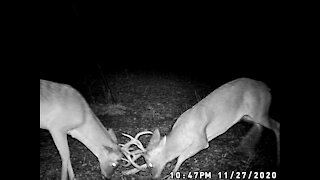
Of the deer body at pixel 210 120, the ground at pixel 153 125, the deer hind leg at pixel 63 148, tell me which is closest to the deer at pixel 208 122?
the deer body at pixel 210 120

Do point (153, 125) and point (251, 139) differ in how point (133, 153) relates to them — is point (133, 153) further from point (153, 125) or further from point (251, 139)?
point (251, 139)

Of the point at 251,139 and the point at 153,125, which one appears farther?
the point at 153,125

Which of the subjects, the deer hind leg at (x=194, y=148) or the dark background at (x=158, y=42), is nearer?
the deer hind leg at (x=194, y=148)

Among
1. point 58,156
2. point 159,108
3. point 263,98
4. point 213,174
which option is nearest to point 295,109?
point 263,98

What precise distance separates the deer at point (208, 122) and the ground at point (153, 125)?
0.37ft

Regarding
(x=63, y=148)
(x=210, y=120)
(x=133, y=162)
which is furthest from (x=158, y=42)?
(x=63, y=148)

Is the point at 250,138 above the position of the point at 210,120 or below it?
below

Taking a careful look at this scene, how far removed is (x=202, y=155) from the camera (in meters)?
3.35

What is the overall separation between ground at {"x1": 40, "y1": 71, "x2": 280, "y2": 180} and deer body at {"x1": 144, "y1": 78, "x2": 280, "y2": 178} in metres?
0.14

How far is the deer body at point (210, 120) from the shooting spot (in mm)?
3131

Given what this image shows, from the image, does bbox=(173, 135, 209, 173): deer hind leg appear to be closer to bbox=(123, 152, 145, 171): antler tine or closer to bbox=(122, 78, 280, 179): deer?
bbox=(122, 78, 280, 179): deer

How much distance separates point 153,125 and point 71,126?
2.82 feet

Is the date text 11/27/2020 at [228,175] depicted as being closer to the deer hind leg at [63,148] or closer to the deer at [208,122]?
the deer at [208,122]

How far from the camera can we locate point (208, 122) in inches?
129
